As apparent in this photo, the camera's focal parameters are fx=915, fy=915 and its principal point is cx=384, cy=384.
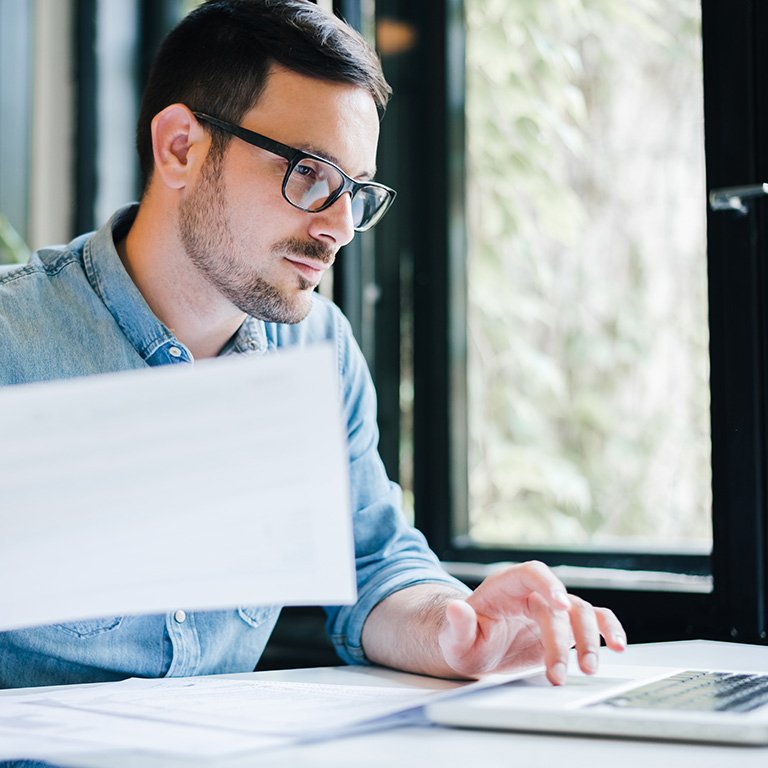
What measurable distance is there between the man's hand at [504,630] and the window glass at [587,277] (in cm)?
56

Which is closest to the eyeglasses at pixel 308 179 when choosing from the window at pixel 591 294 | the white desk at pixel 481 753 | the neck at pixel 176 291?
the neck at pixel 176 291

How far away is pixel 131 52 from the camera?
6.68ft

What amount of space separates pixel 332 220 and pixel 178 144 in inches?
9.6

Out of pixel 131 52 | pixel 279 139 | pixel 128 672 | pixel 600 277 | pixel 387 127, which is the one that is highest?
pixel 131 52

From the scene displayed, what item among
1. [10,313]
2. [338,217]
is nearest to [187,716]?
[10,313]

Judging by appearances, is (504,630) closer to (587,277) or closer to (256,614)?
(256,614)

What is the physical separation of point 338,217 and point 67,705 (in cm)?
Result: 67

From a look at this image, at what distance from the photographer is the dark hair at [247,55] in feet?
3.84

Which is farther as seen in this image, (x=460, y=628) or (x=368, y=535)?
(x=368, y=535)

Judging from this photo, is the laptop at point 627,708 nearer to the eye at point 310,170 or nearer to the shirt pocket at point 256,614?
the shirt pocket at point 256,614

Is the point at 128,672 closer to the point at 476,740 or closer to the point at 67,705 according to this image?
the point at 67,705


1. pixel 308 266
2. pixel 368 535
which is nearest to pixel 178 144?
pixel 308 266

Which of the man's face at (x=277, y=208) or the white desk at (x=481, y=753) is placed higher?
the man's face at (x=277, y=208)

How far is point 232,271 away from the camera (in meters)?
1.18
